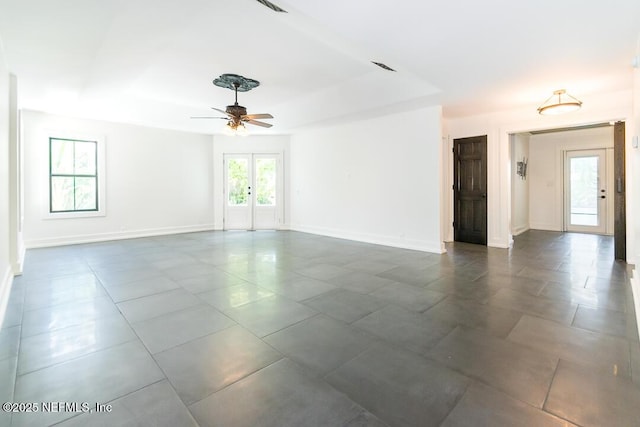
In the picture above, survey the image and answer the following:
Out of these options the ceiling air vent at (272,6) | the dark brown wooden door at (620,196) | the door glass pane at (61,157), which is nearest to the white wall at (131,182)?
the door glass pane at (61,157)

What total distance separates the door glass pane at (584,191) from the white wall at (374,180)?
5337 millimetres

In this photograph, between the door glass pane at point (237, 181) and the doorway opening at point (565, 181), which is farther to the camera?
the door glass pane at point (237, 181)

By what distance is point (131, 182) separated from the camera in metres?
7.47

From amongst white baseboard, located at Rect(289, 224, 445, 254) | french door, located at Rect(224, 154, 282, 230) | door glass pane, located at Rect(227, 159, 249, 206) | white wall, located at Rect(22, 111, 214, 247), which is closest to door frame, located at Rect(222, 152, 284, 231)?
french door, located at Rect(224, 154, 282, 230)

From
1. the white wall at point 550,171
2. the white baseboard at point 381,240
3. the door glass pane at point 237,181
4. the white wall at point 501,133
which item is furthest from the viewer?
the door glass pane at point 237,181

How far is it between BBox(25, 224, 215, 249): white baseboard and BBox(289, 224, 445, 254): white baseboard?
10.1 feet

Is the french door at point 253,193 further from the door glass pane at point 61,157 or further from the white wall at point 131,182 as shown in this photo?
the door glass pane at point 61,157

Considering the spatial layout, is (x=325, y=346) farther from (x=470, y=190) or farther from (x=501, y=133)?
(x=501, y=133)

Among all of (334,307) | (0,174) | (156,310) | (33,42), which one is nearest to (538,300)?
(334,307)

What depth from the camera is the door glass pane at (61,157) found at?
255 inches

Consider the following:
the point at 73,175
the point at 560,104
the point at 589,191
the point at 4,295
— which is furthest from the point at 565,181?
the point at 73,175

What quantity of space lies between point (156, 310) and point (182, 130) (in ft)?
20.8

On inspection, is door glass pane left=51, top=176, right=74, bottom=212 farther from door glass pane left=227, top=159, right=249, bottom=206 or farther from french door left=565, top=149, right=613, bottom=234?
french door left=565, top=149, right=613, bottom=234

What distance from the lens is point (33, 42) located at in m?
3.37
